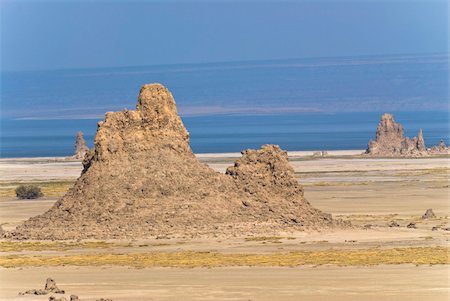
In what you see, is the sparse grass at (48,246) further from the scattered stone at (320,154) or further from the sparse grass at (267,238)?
the scattered stone at (320,154)

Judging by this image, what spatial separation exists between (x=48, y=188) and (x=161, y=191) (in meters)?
31.8

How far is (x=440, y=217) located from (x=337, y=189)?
21.0 m

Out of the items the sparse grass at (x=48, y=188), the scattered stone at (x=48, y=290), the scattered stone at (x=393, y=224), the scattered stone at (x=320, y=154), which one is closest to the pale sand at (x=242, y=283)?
the scattered stone at (x=48, y=290)

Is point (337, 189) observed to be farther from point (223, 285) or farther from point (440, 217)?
point (223, 285)

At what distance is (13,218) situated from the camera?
5762 centimetres

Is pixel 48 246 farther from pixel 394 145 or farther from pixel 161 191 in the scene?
pixel 394 145

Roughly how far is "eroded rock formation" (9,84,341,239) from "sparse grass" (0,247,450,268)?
4.37m

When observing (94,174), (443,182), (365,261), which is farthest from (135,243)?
(443,182)

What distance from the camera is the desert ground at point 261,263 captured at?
34.5m

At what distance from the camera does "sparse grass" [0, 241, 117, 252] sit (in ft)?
148

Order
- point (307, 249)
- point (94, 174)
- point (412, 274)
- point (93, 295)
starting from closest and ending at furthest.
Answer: point (93, 295) → point (412, 274) → point (307, 249) → point (94, 174)

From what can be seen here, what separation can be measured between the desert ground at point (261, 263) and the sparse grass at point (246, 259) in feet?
Answer: 0.09

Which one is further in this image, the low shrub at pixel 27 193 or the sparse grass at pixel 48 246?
the low shrub at pixel 27 193

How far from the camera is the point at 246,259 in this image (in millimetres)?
41219
